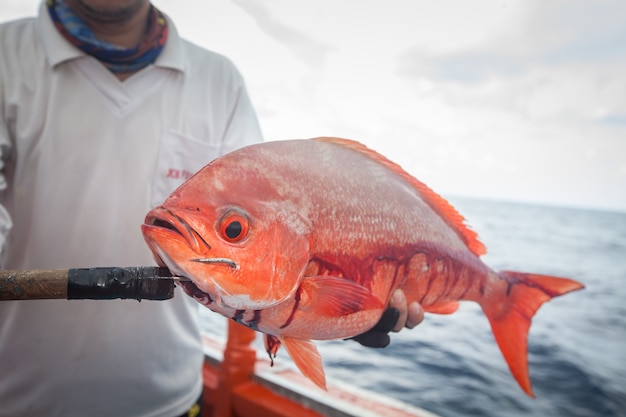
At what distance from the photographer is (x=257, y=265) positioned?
73 cm

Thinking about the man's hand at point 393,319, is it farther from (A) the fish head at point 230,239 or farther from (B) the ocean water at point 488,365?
(B) the ocean water at point 488,365

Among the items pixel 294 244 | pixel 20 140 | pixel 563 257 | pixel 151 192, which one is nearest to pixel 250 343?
pixel 151 192

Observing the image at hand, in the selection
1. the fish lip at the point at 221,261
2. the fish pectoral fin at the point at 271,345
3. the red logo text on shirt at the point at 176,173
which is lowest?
the fish pectoral fin at the point at 271,345

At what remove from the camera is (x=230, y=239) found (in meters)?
0.72

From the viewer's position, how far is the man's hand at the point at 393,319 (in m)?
1.02

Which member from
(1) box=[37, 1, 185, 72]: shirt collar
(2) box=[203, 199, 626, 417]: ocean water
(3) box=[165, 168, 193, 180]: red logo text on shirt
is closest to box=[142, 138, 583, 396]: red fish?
(3) box=[165, 168, 193, 180]: red logo text on shirt

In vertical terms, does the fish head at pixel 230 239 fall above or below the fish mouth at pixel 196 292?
above

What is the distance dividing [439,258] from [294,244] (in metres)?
0.49

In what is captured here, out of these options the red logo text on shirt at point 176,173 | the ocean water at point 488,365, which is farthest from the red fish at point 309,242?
the ocean water at point 488,365

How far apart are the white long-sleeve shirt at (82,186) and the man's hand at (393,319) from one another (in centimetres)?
88

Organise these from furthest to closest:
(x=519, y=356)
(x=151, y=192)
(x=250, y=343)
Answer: (x=250, y=343)
(x=151, y=192)
(x=519, y=356)

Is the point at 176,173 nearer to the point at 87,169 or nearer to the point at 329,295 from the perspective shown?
the point at 87,169

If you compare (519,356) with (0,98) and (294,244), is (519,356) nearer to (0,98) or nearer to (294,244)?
(294,244)

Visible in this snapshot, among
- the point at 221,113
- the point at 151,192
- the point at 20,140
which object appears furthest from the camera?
the point at 221,113
